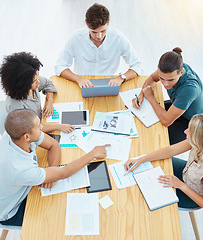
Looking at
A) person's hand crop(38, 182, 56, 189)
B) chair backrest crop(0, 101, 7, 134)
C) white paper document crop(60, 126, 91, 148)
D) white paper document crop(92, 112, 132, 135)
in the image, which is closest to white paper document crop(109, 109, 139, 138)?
white paper document crop(92, 112, 132, 135)

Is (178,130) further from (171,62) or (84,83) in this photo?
(84,83)

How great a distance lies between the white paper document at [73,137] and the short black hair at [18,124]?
322 mm

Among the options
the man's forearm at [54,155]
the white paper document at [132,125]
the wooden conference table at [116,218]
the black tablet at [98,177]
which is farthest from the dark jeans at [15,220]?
the white paper document at [132,125]

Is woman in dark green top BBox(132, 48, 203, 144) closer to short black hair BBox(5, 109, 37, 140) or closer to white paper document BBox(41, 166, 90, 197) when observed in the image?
white paper document BBox(41, 166, 90, 197)

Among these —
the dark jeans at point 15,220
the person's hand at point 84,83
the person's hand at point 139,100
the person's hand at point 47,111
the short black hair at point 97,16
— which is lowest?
the dark jeans at point 15,220

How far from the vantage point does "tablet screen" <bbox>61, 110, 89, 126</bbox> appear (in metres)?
1.72

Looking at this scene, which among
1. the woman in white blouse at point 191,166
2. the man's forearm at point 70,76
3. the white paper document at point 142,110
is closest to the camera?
the woman in white blouse at point 191,166

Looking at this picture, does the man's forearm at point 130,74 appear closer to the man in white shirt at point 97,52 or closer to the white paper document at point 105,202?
the man in white shirt at point 97,52

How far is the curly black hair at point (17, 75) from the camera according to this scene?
1613mm

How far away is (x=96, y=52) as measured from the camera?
2.13 meters

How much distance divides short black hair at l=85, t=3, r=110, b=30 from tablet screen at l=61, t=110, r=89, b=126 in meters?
0.67

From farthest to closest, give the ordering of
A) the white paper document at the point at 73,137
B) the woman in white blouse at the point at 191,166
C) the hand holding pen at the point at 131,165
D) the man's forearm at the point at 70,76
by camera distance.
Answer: the man's forearm at the point at 70,76 → the white paper document at the point at 73,137 → the hand holding pen at the point at 131,165 → the woman in white blouse at the point at 191,166

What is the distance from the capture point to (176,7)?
396 centimetres

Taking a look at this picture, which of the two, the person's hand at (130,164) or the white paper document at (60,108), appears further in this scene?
the white paper document at (60,108)
